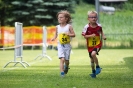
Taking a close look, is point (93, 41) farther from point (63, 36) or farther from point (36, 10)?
point (36, 10)

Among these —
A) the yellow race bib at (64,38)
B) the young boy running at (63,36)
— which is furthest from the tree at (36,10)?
the yellow race bib at (64,38)

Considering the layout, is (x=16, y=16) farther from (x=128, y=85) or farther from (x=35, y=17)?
(x=128, y=85)

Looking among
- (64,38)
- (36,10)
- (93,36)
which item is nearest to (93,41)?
(93,36)

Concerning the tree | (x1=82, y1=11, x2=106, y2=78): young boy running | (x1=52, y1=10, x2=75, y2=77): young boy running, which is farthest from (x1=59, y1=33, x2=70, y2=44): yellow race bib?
the tree

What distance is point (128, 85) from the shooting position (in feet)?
36.6

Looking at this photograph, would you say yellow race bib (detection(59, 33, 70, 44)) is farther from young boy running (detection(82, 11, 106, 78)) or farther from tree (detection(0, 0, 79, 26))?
tree (detection(0, 0, 79, 26))

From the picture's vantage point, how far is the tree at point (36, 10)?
46.0 m

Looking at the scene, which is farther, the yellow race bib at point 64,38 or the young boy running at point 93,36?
the yellow race bib at point 64,38

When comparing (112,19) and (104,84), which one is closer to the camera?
(104,84)

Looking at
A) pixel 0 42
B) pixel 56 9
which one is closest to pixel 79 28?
pixel 56 9

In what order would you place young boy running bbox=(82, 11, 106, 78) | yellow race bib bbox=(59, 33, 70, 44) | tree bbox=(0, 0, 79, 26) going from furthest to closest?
tree bbox=(0, 0, 79, 26), yellow race bib bbox=(59, 33, 70, 44), young boy running bbox=(82, 11, 106, 78)

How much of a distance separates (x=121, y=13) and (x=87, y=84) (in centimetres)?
3673

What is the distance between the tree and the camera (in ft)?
151

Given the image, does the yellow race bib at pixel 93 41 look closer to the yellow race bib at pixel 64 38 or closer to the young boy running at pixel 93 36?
the young boy running at pixel 93 36
